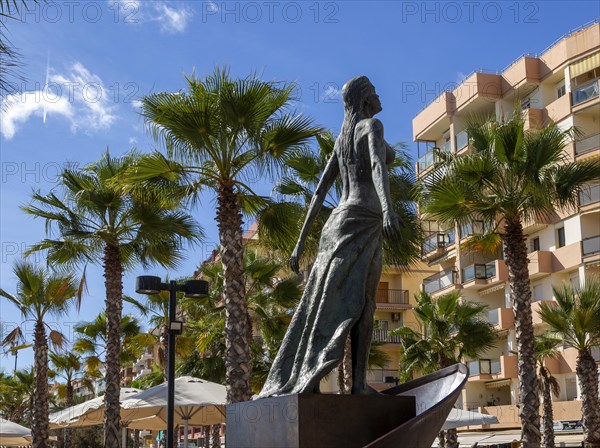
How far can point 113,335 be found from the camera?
19844 mm

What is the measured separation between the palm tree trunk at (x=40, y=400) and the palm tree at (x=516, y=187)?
12.9 m

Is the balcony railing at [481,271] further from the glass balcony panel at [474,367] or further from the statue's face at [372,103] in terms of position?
the statue's face at [372,103]

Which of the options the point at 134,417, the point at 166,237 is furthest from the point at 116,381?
the point at 166,237

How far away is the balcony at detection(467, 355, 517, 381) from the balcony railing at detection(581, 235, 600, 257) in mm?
6156

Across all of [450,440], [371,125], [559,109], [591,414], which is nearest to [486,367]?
[559,109]

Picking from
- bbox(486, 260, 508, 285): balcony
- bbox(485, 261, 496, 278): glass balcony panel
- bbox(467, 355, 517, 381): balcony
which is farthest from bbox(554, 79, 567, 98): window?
bbox(467, 355, 517, 381): balcony

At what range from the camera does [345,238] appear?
6.17m

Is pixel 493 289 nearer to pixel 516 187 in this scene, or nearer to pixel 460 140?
pixel 460 140

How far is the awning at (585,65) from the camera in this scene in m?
33.6

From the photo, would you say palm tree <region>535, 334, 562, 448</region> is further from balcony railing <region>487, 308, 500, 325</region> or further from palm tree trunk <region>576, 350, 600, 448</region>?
balcony railing <region>487, 308, 500, 325</region>

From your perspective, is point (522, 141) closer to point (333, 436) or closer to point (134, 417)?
point (134, 417)

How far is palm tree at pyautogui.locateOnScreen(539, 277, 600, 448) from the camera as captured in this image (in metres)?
22.6

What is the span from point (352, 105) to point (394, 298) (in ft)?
147

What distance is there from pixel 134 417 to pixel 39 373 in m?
5.93
